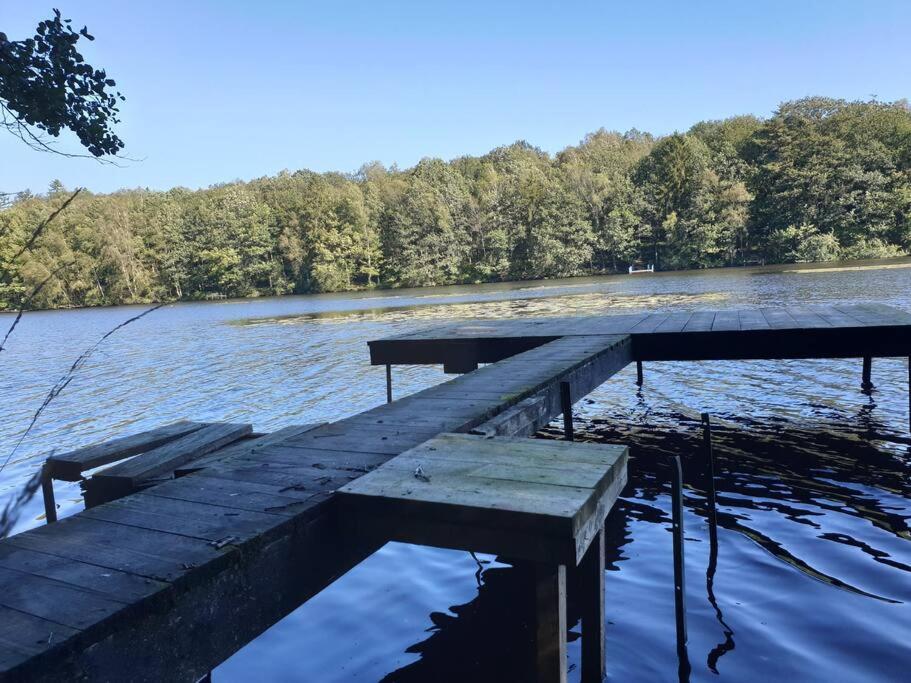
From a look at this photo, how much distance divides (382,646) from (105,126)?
3.93m

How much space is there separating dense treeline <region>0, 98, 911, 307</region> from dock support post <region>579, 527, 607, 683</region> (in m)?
52.6

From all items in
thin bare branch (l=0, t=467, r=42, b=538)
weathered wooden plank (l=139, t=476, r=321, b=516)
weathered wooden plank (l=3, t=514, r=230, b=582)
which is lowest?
weathered wooden plank (l=139, t=476, r=321, b=516)

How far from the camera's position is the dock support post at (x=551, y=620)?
7.86 ft

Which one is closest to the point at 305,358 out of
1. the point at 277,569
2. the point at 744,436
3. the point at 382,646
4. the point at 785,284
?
the point at 744,436

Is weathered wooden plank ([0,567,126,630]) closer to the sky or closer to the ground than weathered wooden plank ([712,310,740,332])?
closer to the sky

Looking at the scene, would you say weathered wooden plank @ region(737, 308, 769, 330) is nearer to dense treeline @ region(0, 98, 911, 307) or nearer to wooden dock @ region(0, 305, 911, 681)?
wooden dock @ region(0, 305, 911, 681)

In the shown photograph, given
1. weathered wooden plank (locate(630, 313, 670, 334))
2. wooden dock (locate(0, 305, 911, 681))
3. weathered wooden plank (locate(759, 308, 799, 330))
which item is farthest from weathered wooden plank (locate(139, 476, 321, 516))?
weathered wooden plank (locate(759, 308, 799, 330))

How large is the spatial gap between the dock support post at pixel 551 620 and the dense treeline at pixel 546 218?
52907 millimetres

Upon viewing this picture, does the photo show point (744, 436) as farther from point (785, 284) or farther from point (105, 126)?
point (785, 284)

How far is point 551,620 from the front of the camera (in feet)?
7.95

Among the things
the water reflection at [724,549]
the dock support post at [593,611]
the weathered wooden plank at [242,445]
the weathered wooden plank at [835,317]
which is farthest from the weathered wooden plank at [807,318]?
the weathered wooden plank at [242,445]

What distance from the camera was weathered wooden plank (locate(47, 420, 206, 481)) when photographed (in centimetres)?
487

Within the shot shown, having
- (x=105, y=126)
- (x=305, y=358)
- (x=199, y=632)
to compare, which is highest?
(x=105, y=126)

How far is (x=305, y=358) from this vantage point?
17484mm
